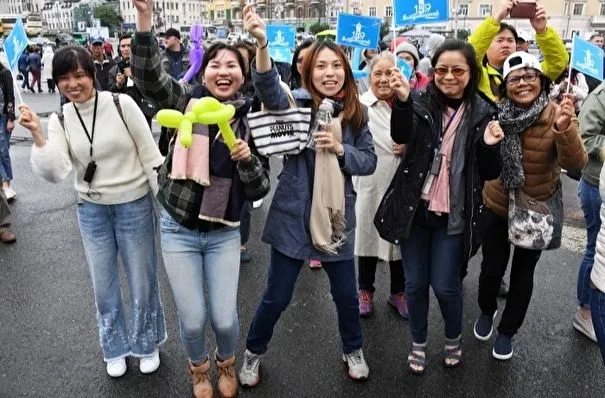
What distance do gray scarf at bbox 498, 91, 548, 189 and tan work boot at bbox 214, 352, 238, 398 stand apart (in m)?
1.94

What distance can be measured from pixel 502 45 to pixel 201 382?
3184mm

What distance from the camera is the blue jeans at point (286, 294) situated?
2.84 metres

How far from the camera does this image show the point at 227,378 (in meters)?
2.90

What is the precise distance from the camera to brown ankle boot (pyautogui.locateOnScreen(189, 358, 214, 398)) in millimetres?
2830

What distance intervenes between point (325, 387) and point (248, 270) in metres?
1.80

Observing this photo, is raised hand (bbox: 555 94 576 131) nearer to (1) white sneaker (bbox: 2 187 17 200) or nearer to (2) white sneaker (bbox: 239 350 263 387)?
(2) white sneaker (bbox: 239 350 263 387)

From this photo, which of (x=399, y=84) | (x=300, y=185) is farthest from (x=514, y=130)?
(x=300, y=185)

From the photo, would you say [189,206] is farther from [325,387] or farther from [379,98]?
[379,98]

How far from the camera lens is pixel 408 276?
306cm

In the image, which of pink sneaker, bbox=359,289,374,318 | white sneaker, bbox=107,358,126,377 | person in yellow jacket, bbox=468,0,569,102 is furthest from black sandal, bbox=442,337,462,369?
white sneaker, bbox=107,358,126,377

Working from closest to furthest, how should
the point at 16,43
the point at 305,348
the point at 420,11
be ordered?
the point at 305,348 → the point at 16,43 → the point at 420,11

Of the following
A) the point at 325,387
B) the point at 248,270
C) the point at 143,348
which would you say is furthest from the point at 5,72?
the point at 325,387

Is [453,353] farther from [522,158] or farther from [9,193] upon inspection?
[9,193]

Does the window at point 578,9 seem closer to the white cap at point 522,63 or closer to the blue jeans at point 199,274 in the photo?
the white cap at point 522,63
